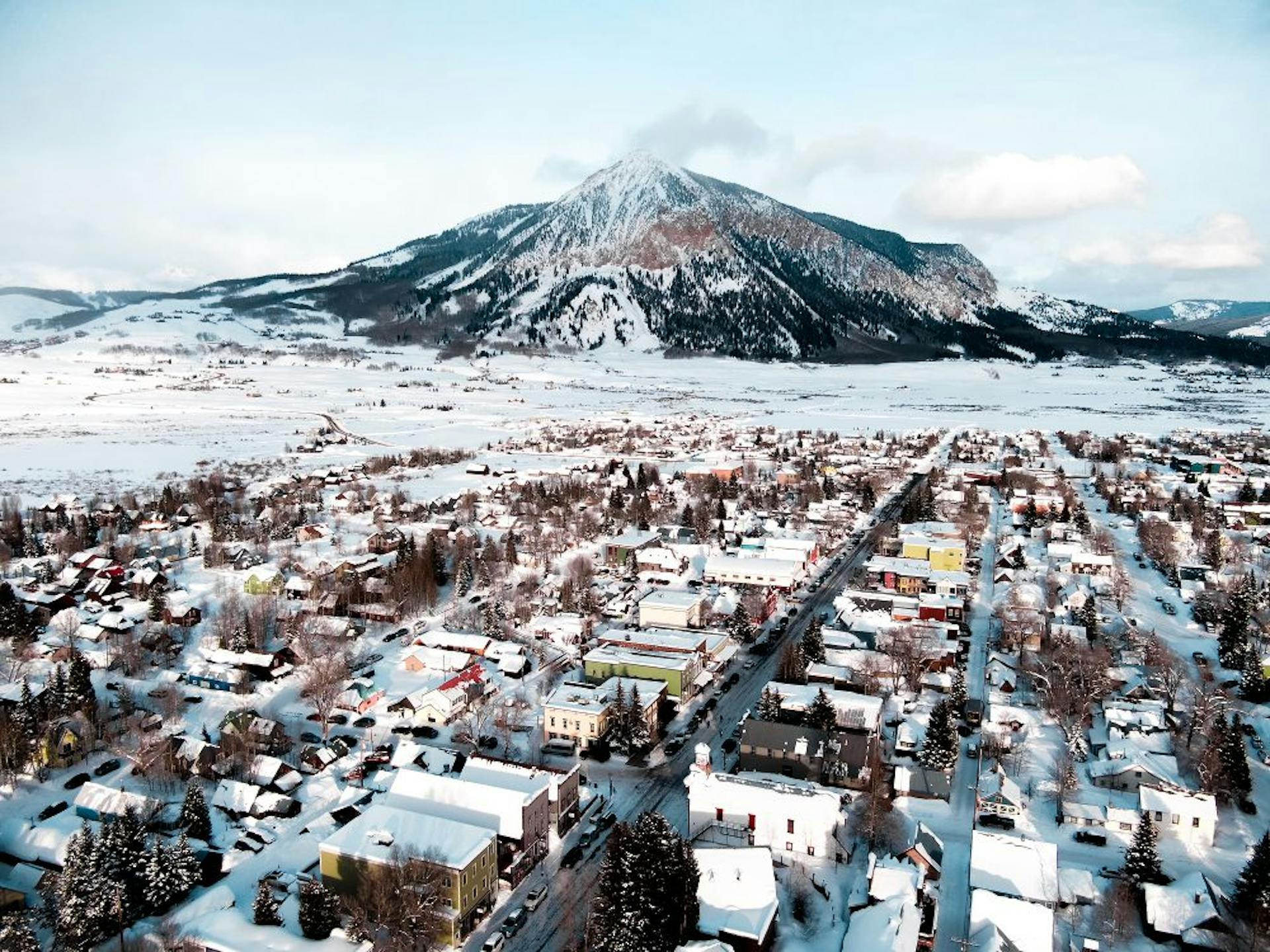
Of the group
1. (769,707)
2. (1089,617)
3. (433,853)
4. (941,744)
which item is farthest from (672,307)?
(433,853)

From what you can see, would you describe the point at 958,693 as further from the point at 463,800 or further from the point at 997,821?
the point at 463,800

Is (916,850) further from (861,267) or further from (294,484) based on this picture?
(861,267)

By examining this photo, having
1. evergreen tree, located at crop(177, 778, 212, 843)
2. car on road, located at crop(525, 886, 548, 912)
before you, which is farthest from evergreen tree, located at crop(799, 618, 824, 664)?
evergreen tree, located at crop(177, 778, 212, 843)

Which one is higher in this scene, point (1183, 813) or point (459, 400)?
point (459, 400)

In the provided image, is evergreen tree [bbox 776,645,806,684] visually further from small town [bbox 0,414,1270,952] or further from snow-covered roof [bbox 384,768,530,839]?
snow-covered roof [bbox 384,768,530,839]

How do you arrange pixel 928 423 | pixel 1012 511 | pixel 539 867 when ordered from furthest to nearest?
pixel 928 423
pixel 1012 511
pixel 539 867

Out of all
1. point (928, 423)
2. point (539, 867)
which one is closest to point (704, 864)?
point (539, 867)
